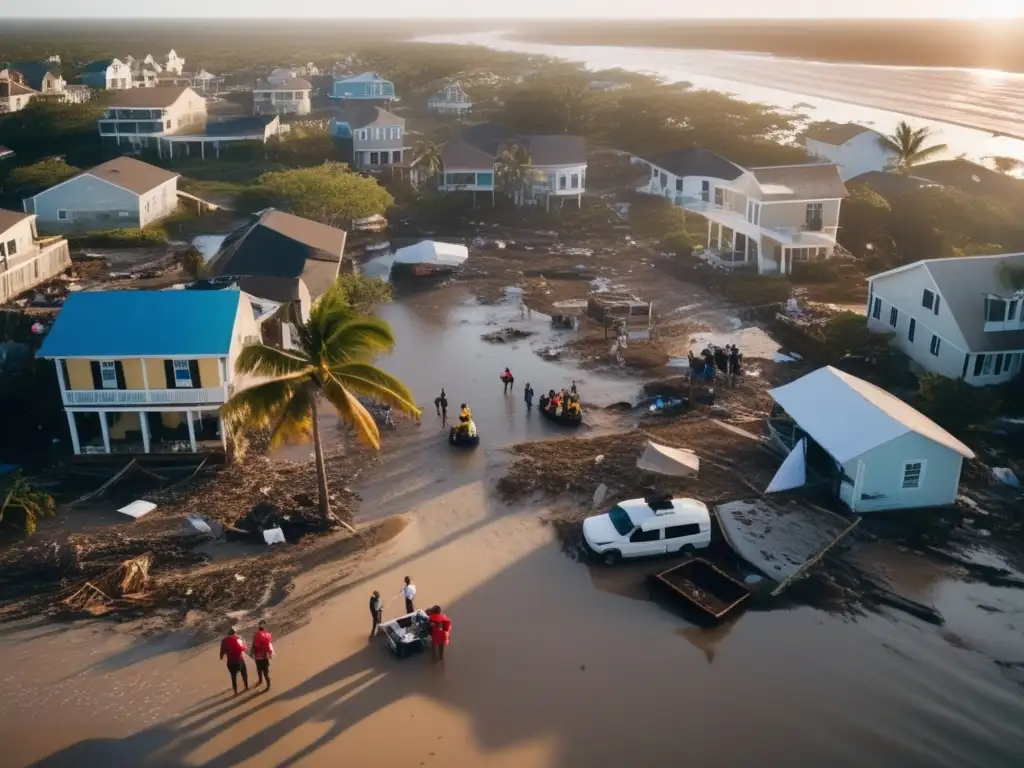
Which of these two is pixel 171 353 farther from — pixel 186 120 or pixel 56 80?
pixel 56 80

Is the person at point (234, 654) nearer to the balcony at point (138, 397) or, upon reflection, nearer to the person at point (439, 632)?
the person at point (439, 632)

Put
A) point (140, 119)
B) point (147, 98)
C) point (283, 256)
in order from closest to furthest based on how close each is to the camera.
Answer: point (283, 256) < point (140, 119) < point (147, 98)

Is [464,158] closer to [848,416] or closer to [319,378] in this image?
[848,416]

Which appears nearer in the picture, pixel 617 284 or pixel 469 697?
pixel 469 697

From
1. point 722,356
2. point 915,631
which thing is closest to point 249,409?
point 915,631

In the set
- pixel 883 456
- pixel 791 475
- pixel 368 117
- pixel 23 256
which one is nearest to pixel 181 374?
pixel 791 475

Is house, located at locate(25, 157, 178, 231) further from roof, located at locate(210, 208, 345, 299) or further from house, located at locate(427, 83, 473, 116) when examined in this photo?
house, located at locate(427, 83, 473, 116)

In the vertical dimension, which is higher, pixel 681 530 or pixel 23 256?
pixel 23 256
